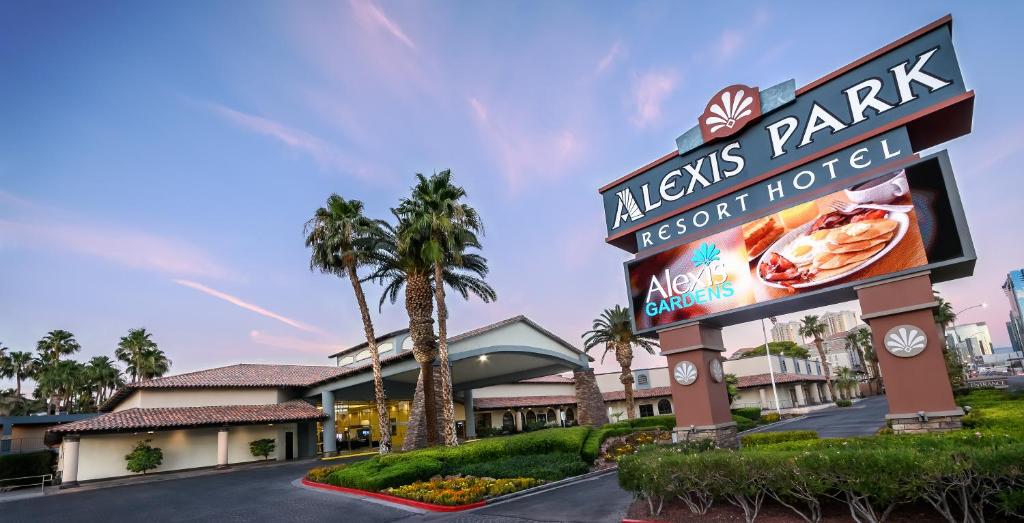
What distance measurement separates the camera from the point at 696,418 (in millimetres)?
15695

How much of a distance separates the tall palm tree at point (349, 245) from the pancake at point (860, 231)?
22.2 meters

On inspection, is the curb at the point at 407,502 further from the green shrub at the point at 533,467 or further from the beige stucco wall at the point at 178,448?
the beige stucco wall at the point at 178,448

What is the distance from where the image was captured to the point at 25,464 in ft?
111

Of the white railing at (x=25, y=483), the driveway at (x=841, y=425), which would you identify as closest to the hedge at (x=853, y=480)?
the driveway at (x=841, y=425)

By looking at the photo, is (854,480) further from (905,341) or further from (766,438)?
(766,438)

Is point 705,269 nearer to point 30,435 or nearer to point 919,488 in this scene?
point 919,488

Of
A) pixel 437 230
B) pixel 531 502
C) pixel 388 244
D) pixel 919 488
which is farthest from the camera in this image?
pixel 388 244

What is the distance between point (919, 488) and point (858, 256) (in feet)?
22.5

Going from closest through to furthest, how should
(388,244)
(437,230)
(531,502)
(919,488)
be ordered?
(919,488)
(531,502)
(437,230)
(388,244)

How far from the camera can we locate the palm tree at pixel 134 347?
202ft

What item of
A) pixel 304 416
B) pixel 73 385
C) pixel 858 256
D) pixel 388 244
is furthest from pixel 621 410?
pixel 73 385

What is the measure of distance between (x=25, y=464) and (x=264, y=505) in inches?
1148

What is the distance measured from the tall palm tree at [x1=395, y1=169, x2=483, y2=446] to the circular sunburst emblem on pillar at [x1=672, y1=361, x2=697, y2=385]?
13.0m

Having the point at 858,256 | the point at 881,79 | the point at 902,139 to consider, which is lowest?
the point at 858,256
